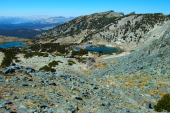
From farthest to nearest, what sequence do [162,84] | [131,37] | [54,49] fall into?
[131,37], [54,49], [162,84]

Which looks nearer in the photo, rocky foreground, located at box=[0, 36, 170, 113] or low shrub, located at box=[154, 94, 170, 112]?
rocky foreground, located at box=[0, 36, 170, 113]

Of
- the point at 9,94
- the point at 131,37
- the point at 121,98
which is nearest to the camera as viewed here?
the point at 9,94

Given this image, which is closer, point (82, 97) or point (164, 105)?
point (164, 105)

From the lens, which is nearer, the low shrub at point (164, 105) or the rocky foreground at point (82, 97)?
the rocky foreground at point (82, 97)

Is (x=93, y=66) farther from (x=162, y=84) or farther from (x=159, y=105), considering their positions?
(x=159, y=105)

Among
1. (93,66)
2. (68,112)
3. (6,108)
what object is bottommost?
(93,66)

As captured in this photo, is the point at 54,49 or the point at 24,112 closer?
the point at 24,112

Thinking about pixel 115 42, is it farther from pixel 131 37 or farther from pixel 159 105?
pixel 159 105

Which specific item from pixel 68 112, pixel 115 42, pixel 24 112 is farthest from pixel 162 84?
pixel 115 42

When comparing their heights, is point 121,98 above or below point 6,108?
below

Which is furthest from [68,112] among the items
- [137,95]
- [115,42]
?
[115,42]
